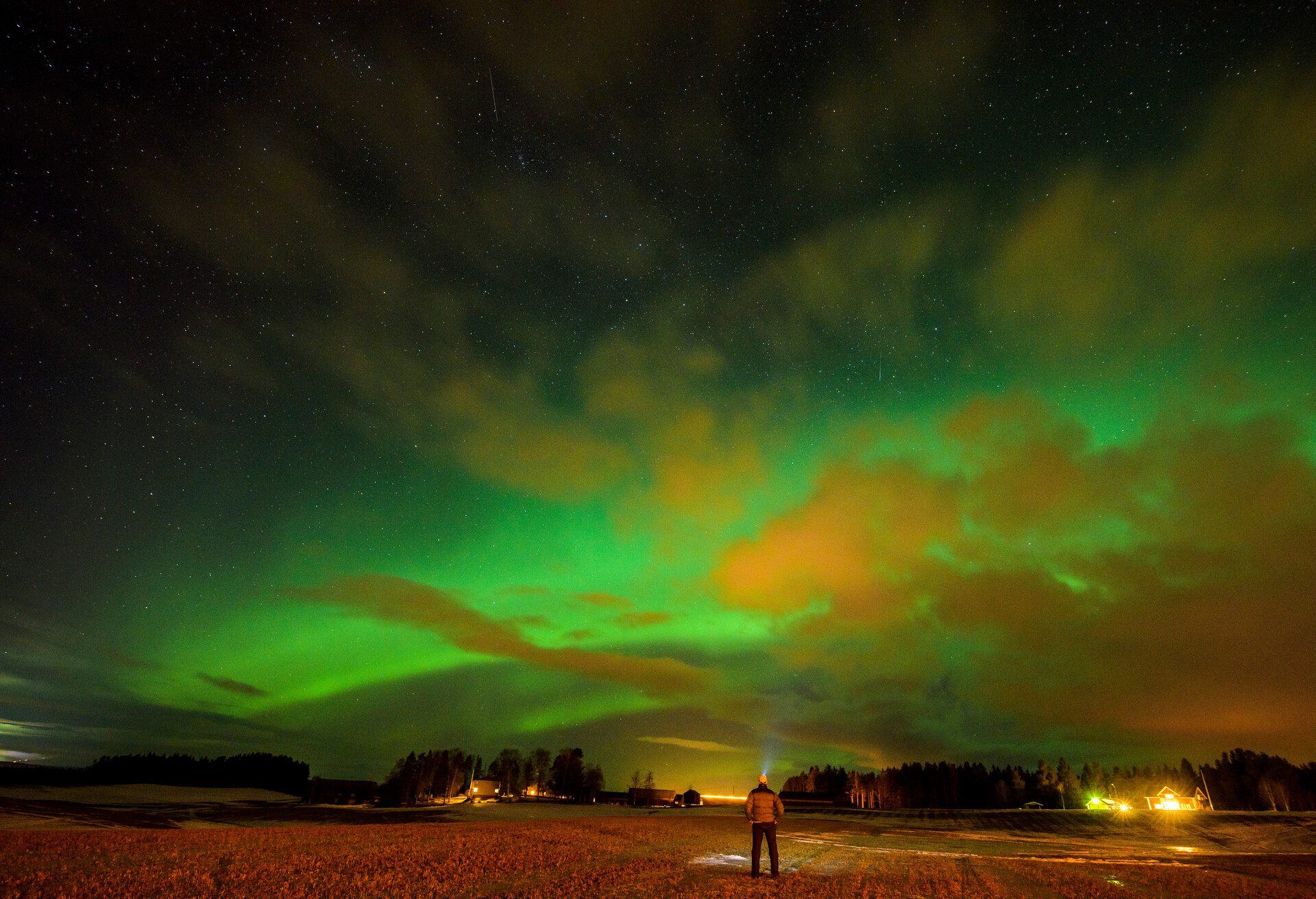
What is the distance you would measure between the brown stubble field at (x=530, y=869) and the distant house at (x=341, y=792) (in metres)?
101

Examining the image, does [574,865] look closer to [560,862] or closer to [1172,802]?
[560,862]

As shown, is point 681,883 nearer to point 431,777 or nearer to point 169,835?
point 169,835

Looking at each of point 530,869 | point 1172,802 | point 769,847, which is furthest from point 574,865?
point 1172,802

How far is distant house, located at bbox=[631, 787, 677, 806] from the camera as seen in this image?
124 metres

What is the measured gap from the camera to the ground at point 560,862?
15336 millimetres

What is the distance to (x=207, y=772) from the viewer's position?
185500mm

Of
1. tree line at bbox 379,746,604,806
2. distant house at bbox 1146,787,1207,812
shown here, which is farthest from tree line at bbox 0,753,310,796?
distant house at bbox 1146,787,1207,812

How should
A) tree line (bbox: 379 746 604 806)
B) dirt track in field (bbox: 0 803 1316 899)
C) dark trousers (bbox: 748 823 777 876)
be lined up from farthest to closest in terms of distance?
tree line (bbox: 379 746 604 806), dark trousers (bbox: 748 823 777 876), dirt track in field (bbox: 0 803 1316 899)

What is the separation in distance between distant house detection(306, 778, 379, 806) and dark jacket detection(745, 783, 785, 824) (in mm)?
119764

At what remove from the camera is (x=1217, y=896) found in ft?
62.6

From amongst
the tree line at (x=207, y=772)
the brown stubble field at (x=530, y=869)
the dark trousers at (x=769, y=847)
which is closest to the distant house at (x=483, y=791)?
the tree line at (x=207, y=772)

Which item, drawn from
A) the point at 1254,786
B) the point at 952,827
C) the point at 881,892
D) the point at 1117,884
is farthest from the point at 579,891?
the point at 1254,786

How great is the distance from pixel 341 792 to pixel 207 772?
3924 inches

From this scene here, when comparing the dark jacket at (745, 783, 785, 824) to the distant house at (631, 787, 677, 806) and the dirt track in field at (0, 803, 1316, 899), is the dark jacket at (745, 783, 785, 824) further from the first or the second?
the distant house at (631, 787, 677, 806)
